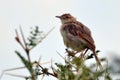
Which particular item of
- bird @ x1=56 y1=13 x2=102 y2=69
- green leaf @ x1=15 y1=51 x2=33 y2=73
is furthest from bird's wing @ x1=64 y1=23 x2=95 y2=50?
green leaf @ x1=15 y1=51 x2=33 y2=73

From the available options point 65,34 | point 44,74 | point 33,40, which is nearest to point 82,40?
point 65,34

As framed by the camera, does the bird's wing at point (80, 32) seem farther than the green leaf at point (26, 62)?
Yes

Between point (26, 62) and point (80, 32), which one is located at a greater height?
point (26, 62)

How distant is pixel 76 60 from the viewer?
5.84ft

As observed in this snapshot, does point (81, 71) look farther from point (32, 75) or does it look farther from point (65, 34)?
point (65, 34)

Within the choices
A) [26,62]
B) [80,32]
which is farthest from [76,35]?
[26,62]

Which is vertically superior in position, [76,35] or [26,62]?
[26,62]

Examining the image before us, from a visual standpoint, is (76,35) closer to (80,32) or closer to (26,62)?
(80,32)

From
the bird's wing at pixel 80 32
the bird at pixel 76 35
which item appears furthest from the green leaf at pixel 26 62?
the bird's wing at pixel 80 32

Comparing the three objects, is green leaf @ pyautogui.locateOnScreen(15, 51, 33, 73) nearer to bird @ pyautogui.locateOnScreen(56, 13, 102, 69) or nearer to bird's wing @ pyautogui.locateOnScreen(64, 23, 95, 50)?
bird @ pyautogui.locateOnScreen(56, 13, 102, 69)

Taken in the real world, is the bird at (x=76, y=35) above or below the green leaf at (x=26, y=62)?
below

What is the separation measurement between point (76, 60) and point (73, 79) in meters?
0.37

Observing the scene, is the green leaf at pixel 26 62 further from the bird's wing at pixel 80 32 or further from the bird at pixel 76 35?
the bird's wing at pixel 80 32

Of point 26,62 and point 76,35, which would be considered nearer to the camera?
point 26,62
